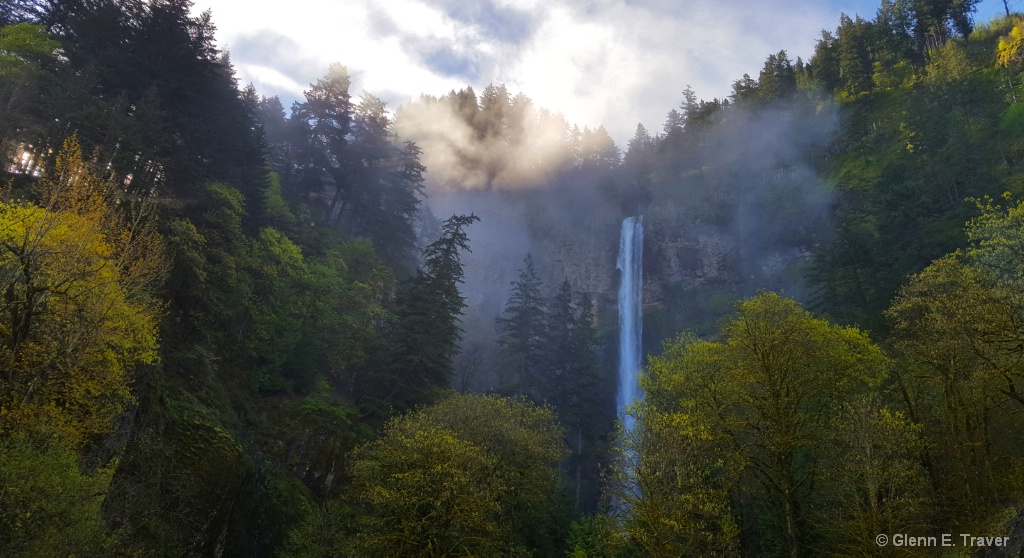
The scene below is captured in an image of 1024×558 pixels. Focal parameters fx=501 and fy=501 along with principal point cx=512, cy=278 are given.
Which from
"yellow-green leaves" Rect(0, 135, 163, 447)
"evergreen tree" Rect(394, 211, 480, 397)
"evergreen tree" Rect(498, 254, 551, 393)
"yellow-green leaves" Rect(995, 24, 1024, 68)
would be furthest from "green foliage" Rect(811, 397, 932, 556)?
"yellow-green leaves" Rect(995, 24, 1024, 68)

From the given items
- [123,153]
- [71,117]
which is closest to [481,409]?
[123,153]

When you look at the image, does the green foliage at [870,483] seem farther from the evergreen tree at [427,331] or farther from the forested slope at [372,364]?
the evergreen tree at [427,331]

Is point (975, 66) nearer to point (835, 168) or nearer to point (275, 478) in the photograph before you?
point (835, 168)

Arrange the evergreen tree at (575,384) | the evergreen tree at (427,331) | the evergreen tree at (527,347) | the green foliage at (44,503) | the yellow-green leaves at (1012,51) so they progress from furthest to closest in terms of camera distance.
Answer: the yellow-green leaves at (1012,51) → the evergreen tree at (527,347) → the evergreen tree at (575,384) → the evergreen tree at (427,331) → the green foliage at (44,503)

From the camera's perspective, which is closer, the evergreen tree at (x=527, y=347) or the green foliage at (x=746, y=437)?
the green foliage at (x=746, y=437)

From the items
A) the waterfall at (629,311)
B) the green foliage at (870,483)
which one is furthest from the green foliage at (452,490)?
the waterfall at (629,311)

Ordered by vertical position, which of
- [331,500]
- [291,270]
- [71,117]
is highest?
[71,117]

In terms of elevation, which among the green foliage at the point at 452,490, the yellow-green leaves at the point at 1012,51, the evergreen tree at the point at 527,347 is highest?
the yellow-green leaves at the point at 1012,51

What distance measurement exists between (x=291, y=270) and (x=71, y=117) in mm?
13114

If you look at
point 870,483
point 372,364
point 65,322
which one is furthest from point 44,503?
point 870,483

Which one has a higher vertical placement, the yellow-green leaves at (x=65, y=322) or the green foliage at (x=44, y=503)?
the yellow-green leaves at (x=65, y=322)

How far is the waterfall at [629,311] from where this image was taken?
5641 centimetres

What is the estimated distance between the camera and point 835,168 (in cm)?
5803

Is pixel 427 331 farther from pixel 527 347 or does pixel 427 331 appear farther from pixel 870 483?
pixel 870 483
